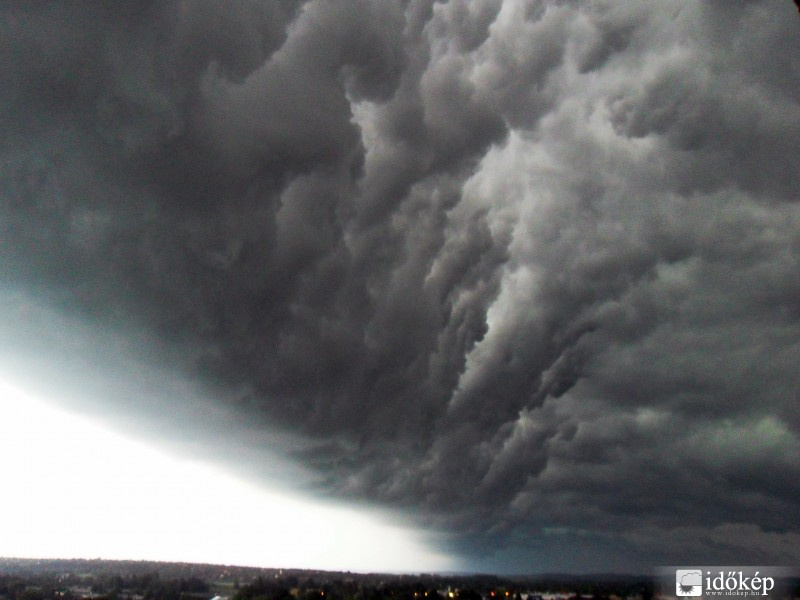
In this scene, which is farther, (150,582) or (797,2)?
(150,582)

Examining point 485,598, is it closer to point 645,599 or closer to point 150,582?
point 645,599

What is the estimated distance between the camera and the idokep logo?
65.4 metres

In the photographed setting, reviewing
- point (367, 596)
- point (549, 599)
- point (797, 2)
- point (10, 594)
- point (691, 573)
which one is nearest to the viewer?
point (797, 2)

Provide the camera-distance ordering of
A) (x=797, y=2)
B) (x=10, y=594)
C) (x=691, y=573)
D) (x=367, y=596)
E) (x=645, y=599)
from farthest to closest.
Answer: (x=367, y=596), (x=645, y=599), (x=10, y=594), (x=691, y=573), (x=797, y=2)

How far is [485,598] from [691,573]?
370 feet

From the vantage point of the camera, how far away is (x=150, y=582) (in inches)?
6467

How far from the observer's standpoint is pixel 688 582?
66.4 m

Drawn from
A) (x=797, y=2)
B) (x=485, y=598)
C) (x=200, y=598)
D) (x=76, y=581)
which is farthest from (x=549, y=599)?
(x=797, y=2)

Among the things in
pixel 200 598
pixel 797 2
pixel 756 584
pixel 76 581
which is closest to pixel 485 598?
pixel 200 598

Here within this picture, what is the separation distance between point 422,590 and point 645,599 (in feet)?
222

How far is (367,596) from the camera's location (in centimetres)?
14012

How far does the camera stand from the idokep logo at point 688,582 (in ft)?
214

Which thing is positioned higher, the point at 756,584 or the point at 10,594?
the point at 756,584

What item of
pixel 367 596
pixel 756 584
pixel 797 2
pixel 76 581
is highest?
pixel 797 2
